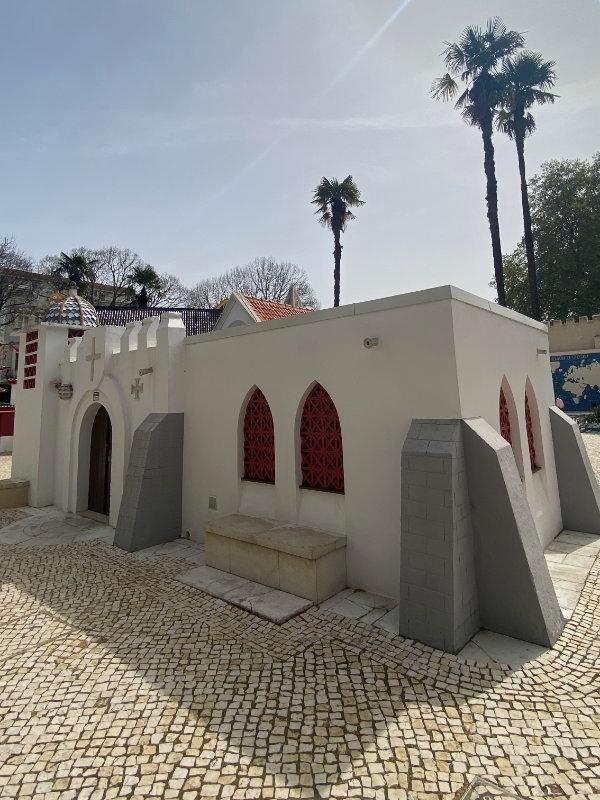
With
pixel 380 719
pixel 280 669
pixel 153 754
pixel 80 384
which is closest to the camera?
pixel 153 754

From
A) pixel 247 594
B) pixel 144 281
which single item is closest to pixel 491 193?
pixel 247 594

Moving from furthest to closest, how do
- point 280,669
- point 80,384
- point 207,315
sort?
point 207,315 < point 80,384 < point 280,669

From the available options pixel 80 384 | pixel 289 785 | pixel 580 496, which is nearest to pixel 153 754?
pixel 289 785

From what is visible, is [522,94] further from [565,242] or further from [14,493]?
[14,493]

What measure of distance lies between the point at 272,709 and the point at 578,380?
1159 inches

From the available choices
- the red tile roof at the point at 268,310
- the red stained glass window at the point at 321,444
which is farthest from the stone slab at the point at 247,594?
the red tile roof at the point at 268,310

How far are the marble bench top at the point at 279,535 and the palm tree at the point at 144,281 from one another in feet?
116

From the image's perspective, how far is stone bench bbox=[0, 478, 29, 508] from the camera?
10664mm

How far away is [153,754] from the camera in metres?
3.00

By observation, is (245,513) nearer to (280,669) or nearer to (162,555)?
(162,555)

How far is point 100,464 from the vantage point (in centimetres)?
1062

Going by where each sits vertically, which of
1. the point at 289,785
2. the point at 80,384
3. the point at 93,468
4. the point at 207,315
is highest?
the point at 207,315

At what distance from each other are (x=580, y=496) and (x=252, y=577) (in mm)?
6733

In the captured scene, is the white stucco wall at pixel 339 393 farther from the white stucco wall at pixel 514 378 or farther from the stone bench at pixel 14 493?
the stone bench at pixel 14 493
